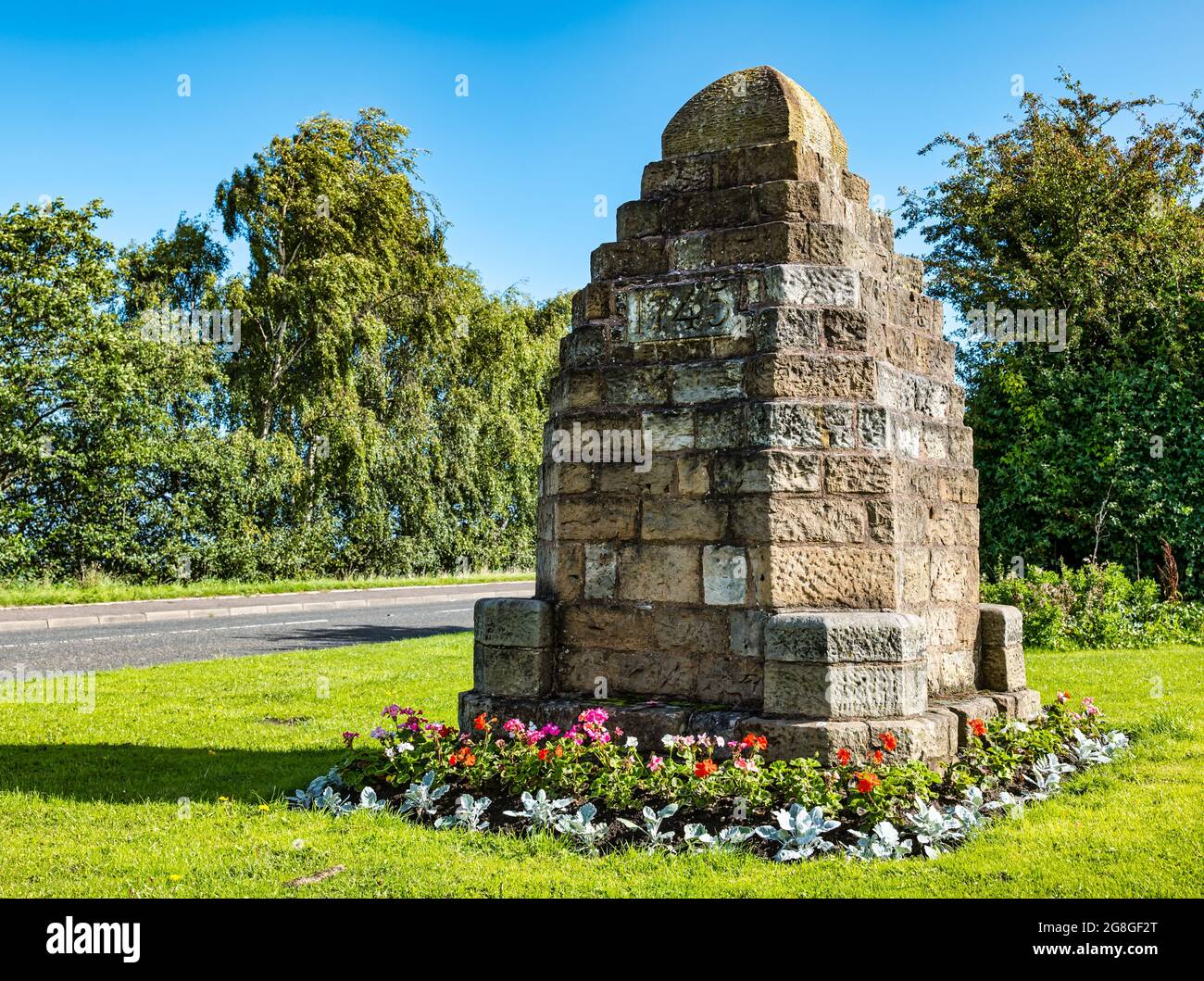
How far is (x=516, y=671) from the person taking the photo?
5484 millimetres

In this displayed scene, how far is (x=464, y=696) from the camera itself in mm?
5711

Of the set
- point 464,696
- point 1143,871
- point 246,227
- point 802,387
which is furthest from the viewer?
point 246,227

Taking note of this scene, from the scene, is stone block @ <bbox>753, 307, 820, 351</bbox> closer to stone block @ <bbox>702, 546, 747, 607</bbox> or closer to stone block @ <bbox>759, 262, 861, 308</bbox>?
stone block @ <bbox>759, 262, 861, 308</bbox>

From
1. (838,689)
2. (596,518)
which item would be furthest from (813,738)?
(596,518)

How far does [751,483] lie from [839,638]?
88 centimetres

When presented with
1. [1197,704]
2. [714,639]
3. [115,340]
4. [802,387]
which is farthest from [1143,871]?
[115,340]

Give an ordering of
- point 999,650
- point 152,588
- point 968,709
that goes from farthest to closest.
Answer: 1. point 152,588
2. point 999,650
3. point 968,709

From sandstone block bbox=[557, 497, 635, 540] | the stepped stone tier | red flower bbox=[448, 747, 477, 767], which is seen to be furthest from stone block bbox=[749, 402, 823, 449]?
red flower bbox=[448, 747, 477, 767]

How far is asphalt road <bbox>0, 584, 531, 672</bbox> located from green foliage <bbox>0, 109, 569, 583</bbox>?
3419 millimetres

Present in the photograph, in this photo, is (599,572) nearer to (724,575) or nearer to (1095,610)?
(724,575)
